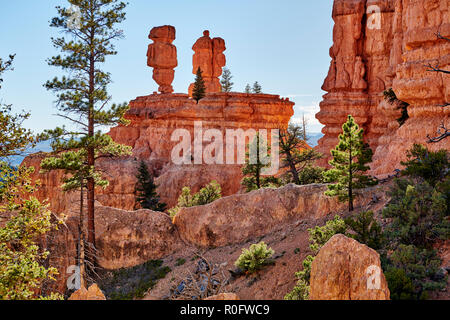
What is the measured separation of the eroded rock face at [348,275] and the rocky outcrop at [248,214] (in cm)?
1250

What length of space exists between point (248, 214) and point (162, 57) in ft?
129


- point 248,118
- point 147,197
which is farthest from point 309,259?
point 248,118

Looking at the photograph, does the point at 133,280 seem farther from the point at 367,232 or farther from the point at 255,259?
the point at 367,232

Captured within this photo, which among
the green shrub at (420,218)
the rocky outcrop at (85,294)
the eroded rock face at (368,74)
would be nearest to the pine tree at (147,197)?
the eroded rock face at (368,74)

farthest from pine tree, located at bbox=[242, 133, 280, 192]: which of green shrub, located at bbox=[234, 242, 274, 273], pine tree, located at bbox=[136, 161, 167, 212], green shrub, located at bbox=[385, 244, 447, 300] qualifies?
green shrub, located at bbox=[385, 244, 447, 300]

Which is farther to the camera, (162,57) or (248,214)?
(162,57)

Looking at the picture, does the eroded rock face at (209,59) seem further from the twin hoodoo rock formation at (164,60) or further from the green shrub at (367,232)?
the green shrub at (367,232)

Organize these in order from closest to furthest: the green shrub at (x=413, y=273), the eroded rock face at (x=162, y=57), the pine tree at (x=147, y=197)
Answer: the green shrub at (x=413, y=273), the pine tree at (x=147, y=197), the eroded rock face at (x=162, y=57)

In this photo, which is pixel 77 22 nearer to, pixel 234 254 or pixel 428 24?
pixel 234 254

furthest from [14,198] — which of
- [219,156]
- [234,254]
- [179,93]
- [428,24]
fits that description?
[179,93]

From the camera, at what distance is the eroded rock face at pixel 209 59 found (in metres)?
60.7

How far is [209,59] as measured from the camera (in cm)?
6106

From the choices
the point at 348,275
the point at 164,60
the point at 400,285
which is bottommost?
the point at 400,285
